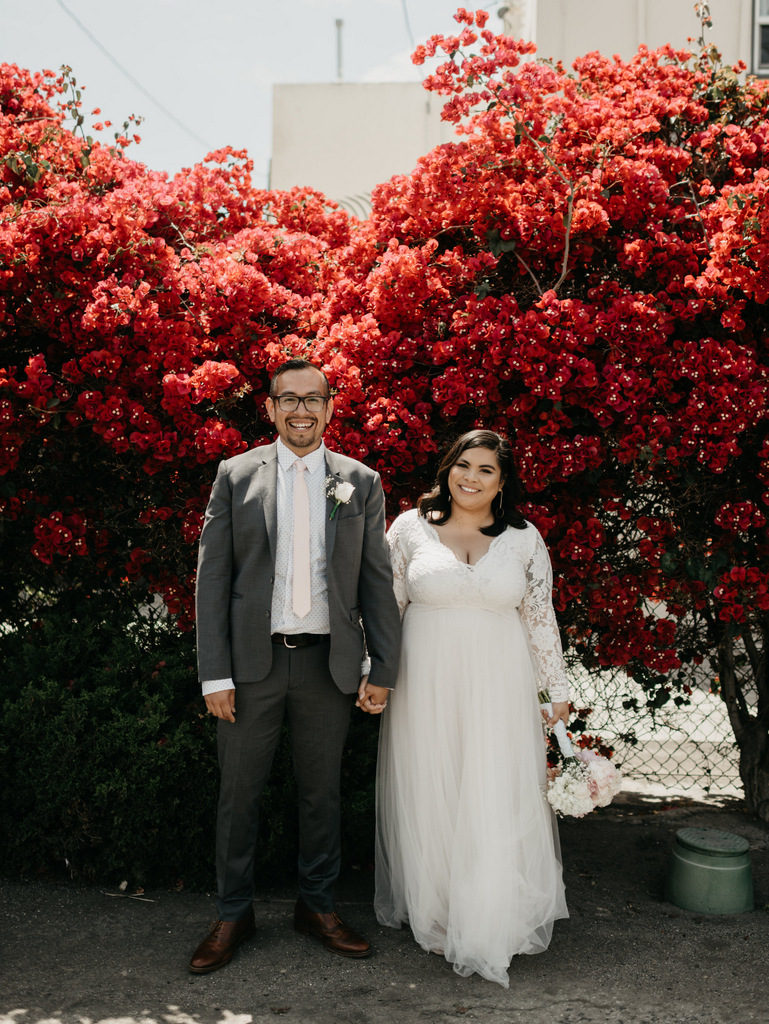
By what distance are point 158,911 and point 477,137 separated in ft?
11.7

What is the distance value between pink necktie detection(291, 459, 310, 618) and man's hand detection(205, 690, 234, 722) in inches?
14.6

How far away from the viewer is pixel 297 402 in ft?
11.5

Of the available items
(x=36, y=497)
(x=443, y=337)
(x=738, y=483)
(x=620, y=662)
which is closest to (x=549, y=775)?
(x=620, y=662)

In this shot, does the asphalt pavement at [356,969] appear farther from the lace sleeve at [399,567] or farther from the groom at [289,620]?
the lace sleeve at [399,567]

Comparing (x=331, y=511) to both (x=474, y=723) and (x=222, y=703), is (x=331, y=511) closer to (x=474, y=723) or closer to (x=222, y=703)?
(x=222, y=703)

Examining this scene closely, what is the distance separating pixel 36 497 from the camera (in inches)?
176

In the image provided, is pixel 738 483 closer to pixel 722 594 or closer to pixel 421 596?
pixel 722 594

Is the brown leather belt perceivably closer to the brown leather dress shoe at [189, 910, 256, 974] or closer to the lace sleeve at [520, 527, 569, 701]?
the lace sleeve at [520, 527, 569, 701]

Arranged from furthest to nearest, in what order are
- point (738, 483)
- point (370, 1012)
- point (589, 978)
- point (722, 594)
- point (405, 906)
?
1. point (738, 483)
2. point (722, 594)
3. point (405, 906)
4. point (589, 978)
5. point (370, 1012)

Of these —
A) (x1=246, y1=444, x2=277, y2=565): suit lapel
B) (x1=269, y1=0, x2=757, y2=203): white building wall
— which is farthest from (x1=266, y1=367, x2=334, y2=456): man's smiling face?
(x1=269, y1=0, x2=757, y2=203): white building wall

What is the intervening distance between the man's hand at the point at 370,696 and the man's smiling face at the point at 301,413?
0.88 metres

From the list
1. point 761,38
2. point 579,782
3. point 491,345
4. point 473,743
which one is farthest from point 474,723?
point 761,38

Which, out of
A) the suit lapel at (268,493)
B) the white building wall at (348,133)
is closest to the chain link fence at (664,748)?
the suit lapel at (268,493)

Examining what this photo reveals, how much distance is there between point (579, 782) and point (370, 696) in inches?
33.2
